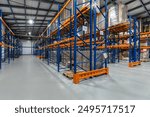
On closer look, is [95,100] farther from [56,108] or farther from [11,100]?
[11,100]

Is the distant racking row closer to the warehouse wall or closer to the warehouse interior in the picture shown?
the warehouse interior

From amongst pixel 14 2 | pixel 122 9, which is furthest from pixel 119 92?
pixel 14 2

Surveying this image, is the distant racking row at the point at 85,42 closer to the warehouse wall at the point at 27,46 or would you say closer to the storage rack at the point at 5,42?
the storage rack at the point at 5,42

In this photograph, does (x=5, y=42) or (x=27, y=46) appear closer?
(x=5, y=42)

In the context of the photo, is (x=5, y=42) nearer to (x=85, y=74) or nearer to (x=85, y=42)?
(x=85, y=42)

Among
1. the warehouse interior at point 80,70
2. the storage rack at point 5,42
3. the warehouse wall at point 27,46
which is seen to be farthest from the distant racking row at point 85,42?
the warehouse wall at point 27,46

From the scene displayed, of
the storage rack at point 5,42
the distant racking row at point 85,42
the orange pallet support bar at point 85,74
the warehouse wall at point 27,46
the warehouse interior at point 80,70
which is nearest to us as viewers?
the warehouse interior at point 80,70

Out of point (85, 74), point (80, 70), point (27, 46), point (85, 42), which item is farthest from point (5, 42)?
point (27, 46)

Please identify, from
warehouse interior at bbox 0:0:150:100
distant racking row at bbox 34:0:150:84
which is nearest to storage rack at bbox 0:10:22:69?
warehouse interior at bbox 0:0:150:100

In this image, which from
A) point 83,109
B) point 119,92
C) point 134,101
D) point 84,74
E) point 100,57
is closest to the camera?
point 83,109

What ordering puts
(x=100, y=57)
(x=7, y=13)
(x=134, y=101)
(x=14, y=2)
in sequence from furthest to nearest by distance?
(x=7, y=13)
(x=14, y=2)
(x=100, y=57)
(x=134, y=101)

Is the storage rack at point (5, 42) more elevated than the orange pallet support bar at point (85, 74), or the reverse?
the storage rack at point (5, 42)

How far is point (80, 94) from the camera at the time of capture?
9.58 feet

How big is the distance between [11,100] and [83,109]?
1.47 metres
